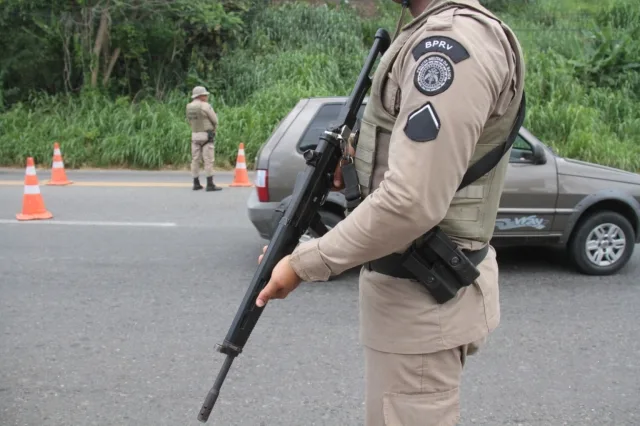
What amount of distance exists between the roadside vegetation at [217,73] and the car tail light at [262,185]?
8.90 meters

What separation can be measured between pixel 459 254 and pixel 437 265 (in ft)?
0.22

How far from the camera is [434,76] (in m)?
1.61

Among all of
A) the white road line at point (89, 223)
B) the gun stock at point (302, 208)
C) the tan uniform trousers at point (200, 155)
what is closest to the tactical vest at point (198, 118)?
the tan uniform trousers at point (200, 155)

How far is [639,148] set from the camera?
1445 cm

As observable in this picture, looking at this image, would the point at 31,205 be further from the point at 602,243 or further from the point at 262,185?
the point at 602,243

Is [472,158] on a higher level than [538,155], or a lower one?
higher

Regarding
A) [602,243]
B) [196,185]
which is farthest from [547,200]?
[196,185]

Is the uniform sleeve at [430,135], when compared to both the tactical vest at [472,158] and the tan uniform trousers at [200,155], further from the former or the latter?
the tan uniform trousers at [200,155]

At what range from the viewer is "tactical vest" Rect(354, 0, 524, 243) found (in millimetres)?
1787

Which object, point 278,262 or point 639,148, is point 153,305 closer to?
point 278,262

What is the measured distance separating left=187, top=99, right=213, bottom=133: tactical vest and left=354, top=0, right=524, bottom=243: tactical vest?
1058 cm

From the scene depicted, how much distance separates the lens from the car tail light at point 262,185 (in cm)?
642

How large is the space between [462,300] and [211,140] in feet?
35.2

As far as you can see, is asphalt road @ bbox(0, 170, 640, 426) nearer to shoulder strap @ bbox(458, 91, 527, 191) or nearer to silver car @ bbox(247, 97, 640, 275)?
silver car @ bbox(247, 97, 640, 275)
